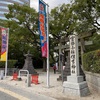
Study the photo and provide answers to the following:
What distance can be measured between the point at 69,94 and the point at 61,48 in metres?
19.5

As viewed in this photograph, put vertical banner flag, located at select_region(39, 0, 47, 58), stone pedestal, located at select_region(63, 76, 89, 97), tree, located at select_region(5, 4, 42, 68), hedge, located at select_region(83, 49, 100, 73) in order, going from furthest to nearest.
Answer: tree, located at select_region(5, 4, 42, 68), vertical banner flag, located at select_region(39, 0, 47, 58), hedge, located at select_region(83, 49, 100, 73), stone pedestal, located at select_region(63, 76, 89, 97)

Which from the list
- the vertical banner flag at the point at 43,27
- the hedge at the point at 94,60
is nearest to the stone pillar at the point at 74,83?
the hedge at the point at 94,60

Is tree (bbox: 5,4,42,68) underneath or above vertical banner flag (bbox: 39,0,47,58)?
above

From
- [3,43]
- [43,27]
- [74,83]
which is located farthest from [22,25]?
[74,83]

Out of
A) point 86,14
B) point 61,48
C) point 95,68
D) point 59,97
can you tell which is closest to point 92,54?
point 95,68

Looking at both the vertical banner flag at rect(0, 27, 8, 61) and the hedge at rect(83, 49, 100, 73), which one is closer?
the hedge at rect(83, 49, 100, 73)

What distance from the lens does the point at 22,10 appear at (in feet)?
87.4

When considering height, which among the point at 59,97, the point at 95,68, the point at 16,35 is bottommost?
the point at 59,97

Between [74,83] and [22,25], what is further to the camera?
[22,25]

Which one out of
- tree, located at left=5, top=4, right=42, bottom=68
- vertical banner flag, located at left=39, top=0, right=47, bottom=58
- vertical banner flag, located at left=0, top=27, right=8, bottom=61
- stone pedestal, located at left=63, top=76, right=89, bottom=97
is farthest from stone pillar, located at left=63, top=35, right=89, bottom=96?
tree, located at left=5, top=4, right=42, bottom=68

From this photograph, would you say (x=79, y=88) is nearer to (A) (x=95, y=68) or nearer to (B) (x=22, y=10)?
(A) (x=95, y=68)

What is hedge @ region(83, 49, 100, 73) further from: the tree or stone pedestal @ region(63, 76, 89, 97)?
the tree

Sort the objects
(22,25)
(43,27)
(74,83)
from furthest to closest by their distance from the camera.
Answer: (22,25)
(43,27)
(74,83)

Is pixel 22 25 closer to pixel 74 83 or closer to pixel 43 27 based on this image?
pixel 43 27
